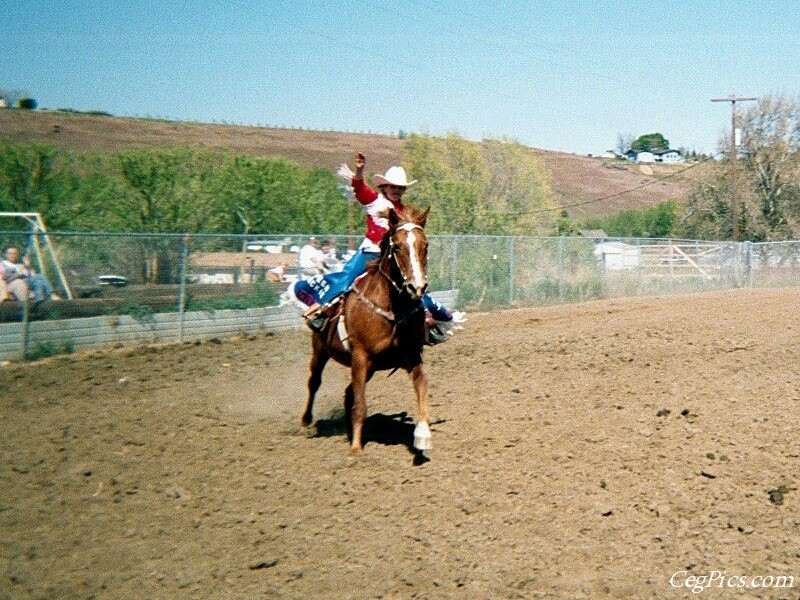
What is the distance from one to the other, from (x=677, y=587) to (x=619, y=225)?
8023 centimetres

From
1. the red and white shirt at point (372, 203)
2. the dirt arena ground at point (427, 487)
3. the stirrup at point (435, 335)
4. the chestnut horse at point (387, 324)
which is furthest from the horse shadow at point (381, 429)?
the red and white shirt at point (372, 203)

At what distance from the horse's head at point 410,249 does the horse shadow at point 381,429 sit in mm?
1563

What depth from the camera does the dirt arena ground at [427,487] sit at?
5.52 metres

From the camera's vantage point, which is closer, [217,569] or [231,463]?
[217,569]

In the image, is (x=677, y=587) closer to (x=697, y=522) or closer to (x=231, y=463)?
(x=697, y=522)

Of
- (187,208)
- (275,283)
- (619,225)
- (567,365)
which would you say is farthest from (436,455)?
(619,225)

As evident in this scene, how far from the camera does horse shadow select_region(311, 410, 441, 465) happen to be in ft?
30.2

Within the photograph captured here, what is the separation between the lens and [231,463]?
822cm

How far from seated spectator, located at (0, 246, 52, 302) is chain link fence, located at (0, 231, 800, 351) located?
0.15 m

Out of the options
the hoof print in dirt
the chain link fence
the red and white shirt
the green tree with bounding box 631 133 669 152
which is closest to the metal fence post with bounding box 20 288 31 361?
the chain link fence

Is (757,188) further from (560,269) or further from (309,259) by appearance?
(309,259)

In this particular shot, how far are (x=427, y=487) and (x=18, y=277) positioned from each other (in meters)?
9.96

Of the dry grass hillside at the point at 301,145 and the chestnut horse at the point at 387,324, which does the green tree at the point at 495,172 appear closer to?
the dry grass hillside at the point at 301,145

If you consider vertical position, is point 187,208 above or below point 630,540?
above
